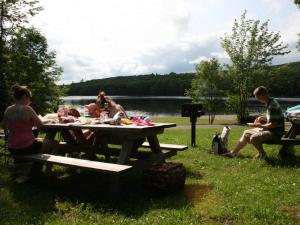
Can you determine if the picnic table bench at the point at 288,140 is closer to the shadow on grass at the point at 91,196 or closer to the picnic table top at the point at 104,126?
the picnic table top at the point at 104,126

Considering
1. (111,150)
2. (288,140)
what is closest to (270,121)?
(288,140)

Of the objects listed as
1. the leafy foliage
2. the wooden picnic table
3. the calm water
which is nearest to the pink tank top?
the wooden picnic table

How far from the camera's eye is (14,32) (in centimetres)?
2661

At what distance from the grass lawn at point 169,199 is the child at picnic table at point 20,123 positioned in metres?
0.66

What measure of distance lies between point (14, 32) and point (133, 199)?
24.5m

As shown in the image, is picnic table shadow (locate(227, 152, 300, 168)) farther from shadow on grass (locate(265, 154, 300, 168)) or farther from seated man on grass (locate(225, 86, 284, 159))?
seated man on grass (locate(225, 86, 284, 159))

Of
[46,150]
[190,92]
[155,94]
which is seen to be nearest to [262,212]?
[46,150]

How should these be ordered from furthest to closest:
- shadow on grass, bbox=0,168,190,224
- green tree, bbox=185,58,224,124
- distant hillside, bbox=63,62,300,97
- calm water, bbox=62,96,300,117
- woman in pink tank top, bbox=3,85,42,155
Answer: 1. distant hillside, bbox=63,62,300,97
2. calm water, bbox=62,96,300,117
3. green tree, bbox=185,58,224,124
4. woman in pink tank top, bbox=3,85,42,155
5. shadow on grass, bbox=0,168,190,224

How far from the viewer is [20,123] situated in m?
6.27

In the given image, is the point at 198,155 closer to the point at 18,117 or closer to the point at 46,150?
the point at 46,150

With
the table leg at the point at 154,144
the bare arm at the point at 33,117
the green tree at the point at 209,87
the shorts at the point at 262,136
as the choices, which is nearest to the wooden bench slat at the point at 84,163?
the bare arm at the point at 33,117

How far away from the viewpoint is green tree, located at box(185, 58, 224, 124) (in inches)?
1419

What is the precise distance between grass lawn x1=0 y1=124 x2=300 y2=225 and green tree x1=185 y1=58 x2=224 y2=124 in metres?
28.9

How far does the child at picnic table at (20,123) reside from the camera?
6.25 m
